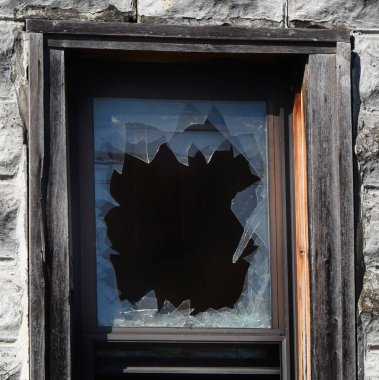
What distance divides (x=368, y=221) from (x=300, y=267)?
277mm

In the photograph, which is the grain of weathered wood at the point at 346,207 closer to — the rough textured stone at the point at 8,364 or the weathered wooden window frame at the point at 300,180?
the weathered wooden window frame at the point at 300,180

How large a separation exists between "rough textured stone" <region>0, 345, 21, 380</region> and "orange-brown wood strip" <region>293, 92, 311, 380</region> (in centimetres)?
94

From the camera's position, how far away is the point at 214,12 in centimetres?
324

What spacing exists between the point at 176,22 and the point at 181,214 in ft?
2.14

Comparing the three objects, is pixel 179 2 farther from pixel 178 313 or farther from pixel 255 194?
pixel 178 313

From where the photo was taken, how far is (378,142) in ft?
10.6

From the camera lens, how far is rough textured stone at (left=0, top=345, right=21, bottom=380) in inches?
121

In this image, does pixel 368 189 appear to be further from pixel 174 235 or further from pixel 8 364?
pixel 8 364

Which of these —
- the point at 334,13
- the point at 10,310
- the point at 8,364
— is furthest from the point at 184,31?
the point at 8,364

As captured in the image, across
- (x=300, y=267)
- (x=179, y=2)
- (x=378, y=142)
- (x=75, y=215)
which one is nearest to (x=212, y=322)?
(x=300, y=267)

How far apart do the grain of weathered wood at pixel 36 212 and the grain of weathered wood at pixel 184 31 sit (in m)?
0.07

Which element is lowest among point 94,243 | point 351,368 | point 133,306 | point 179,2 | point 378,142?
point 351,368

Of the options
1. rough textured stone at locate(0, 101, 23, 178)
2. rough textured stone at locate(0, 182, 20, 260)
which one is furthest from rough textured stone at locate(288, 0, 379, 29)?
rough textured stone at locate(0, 182, 20, 260)

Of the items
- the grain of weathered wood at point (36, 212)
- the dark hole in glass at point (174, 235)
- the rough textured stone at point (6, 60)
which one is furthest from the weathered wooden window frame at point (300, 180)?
the dark hole in glass at point (174, 235)
